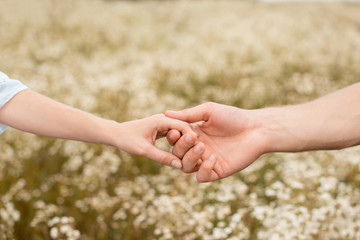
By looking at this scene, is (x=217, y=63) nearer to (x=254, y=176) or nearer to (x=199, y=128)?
(x=254, y=176)

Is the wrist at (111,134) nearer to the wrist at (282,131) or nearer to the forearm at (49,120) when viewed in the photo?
the forearm at (49,120)

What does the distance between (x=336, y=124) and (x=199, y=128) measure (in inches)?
32.4

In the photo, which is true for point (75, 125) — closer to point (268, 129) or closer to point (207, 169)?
point (207, 169)

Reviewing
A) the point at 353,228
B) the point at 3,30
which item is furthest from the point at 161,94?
the point at 3,30

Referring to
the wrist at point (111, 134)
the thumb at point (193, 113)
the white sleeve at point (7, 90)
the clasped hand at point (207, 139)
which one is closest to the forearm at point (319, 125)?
the clasped hand at point (207, 139)

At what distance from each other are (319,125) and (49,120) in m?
1.56

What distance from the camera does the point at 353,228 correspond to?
226 cm

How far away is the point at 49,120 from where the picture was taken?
201 cm

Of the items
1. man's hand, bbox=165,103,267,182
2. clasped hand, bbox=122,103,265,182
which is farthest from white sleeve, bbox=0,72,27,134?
man's hand, bbox=165,103,267,182

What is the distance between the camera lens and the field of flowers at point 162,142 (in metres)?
2.45

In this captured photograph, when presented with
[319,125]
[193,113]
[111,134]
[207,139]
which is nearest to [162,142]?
[207,139]

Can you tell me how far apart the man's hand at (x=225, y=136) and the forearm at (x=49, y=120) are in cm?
43

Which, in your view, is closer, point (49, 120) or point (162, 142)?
point (49, 120)

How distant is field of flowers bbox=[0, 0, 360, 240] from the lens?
2451mm
